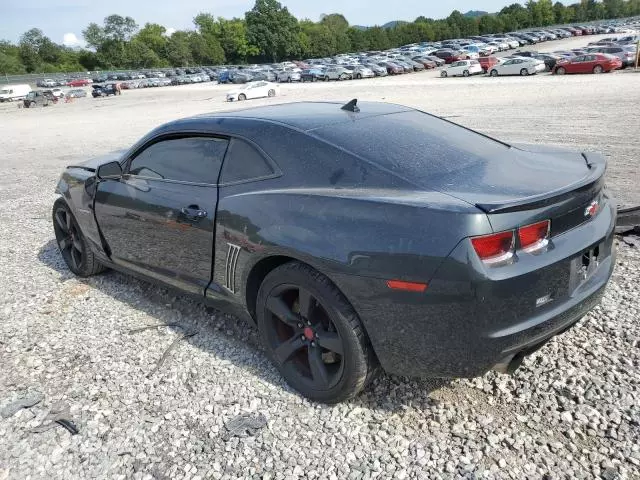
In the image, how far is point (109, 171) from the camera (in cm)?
395

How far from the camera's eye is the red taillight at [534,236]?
91.2 inches

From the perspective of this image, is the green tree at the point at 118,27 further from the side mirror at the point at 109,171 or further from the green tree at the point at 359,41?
the side mirror at the point at 109,171

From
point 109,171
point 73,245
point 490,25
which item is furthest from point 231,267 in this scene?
point 490,25

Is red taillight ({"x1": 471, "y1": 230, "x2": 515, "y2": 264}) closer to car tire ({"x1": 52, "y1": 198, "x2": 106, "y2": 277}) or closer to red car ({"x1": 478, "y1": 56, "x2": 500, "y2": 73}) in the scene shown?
car tire ({"x1": 52, "y1": 198, "x2": 106, "y2": 277})

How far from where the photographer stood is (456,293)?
2.25 metres

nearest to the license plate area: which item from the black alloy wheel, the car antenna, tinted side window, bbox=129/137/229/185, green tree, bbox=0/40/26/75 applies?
the car antenna

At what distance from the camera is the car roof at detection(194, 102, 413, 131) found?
10.6ft

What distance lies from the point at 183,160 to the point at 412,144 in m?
1.56

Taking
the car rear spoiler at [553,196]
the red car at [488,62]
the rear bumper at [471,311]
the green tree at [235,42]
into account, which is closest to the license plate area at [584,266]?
the rear bumper at [471,311]

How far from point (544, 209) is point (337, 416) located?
148cm

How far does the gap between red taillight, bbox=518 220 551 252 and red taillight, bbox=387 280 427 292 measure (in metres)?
0.48

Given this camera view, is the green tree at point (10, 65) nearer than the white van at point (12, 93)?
No

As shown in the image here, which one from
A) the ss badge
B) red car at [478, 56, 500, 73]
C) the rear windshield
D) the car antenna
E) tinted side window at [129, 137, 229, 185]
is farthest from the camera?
red car at [478, 56, 500, 73]

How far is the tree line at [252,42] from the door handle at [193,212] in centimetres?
11117
